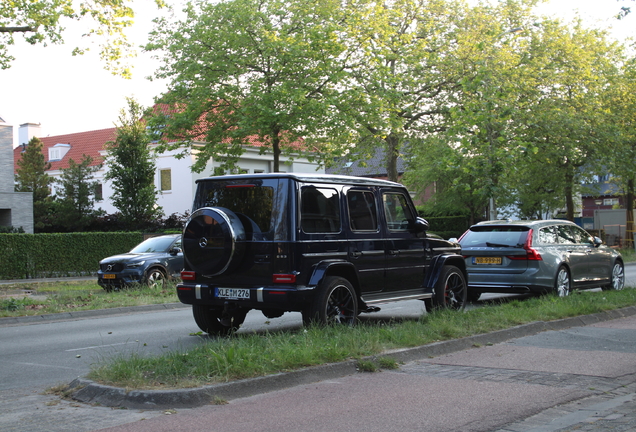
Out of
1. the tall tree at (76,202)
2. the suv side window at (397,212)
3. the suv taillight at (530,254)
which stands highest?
the tall tree at (76,202)

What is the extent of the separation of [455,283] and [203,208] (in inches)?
176

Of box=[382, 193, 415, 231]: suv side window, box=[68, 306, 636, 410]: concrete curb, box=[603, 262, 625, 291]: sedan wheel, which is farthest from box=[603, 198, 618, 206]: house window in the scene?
box=[68, 306, 636, 410]: concrete curb

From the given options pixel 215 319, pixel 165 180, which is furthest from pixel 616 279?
pixel 165 180

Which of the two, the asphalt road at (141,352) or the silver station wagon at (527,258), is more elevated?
the silver station wagon at (527,258)

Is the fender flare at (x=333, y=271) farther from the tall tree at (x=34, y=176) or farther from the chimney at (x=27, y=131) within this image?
the chimney at (x=27, y=131)

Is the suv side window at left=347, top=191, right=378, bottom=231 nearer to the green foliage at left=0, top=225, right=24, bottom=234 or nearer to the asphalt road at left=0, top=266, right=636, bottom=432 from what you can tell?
the asphalt road at left=0, top=266, right=636, bottom=432

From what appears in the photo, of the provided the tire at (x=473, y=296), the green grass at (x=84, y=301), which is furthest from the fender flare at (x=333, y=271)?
the green grass at (x=84, y=301)

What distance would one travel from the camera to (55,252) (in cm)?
2631

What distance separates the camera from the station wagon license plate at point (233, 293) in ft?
28.7

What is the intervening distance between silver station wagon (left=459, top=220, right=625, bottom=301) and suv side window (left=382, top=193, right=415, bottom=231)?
3.21 meters

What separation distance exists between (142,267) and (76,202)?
65.6 ft

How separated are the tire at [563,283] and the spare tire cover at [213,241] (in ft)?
22.8

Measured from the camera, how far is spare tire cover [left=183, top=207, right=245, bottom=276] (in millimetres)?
8625

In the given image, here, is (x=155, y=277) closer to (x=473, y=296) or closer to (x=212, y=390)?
(x=473, y=296)
